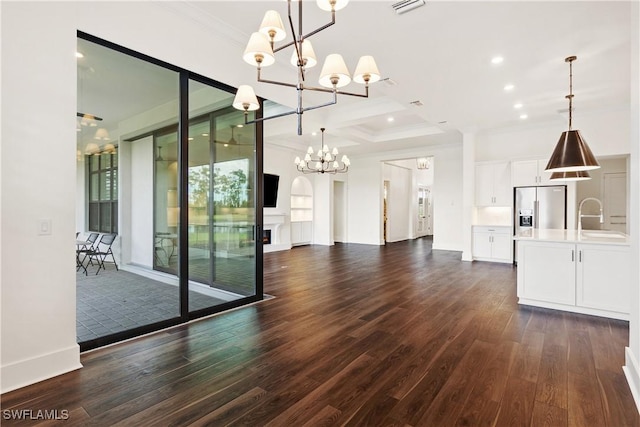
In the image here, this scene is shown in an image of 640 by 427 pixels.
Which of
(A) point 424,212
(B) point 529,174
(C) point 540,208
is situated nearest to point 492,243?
(C) point 540,208

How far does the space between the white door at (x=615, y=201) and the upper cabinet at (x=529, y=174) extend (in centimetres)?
144

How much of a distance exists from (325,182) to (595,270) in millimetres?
7990

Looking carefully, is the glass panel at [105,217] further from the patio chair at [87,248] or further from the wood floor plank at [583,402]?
the wood floor plank at [583,402]

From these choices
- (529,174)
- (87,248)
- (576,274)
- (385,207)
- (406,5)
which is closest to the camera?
(406,5)

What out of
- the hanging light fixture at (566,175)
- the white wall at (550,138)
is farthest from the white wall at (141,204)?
the white wall at (550,138)

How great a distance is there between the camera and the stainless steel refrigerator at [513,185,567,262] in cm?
656

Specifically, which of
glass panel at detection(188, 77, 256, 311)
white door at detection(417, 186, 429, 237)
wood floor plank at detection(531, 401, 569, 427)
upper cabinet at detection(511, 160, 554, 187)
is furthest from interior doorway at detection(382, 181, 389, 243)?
wood floor plank at detection(531, 401, 569, 427)

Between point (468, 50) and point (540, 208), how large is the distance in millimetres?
4542

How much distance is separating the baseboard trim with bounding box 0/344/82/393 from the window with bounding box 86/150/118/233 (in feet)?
5.32

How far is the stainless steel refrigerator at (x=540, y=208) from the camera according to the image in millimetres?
6559

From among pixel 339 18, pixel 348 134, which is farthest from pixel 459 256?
pixel 339 18

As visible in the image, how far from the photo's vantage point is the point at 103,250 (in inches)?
151

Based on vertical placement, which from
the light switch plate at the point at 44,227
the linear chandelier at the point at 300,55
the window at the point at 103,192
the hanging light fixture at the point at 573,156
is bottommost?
the light switch plate at the point at 44,227

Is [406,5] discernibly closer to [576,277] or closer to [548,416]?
[548,416]
